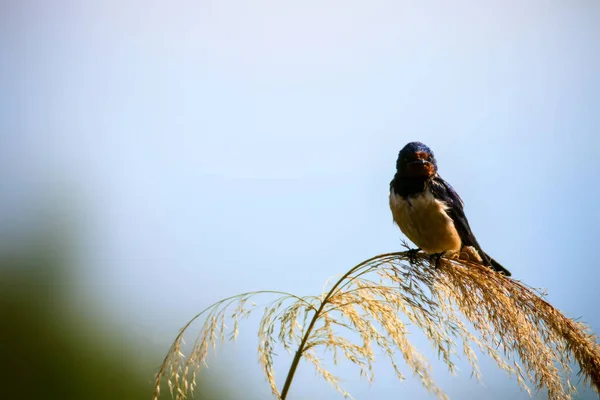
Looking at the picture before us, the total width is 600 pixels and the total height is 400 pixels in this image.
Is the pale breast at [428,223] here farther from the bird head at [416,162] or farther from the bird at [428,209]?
the bird head at [416,162]

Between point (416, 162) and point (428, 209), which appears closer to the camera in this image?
point (428, 209)

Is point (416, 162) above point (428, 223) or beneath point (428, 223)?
above

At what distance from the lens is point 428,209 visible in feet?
12.1

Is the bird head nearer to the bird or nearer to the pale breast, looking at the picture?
the bird

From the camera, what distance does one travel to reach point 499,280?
7.80 ft

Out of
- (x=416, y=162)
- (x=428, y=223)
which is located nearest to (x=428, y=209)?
(x=428, y=223)

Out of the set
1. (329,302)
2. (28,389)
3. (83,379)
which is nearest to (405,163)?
(329,302)

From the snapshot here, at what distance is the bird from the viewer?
144 inches

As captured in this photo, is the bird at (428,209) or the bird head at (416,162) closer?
the bird at (428,209)

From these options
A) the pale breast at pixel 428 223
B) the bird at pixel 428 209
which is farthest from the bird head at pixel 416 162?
the pale breast at pixel 428 223

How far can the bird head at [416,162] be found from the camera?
3.80 metres

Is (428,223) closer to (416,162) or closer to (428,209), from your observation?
(428,209)

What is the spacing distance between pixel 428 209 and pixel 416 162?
0.94ft

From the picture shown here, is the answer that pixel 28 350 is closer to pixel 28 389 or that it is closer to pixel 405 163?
pixel 28 389
